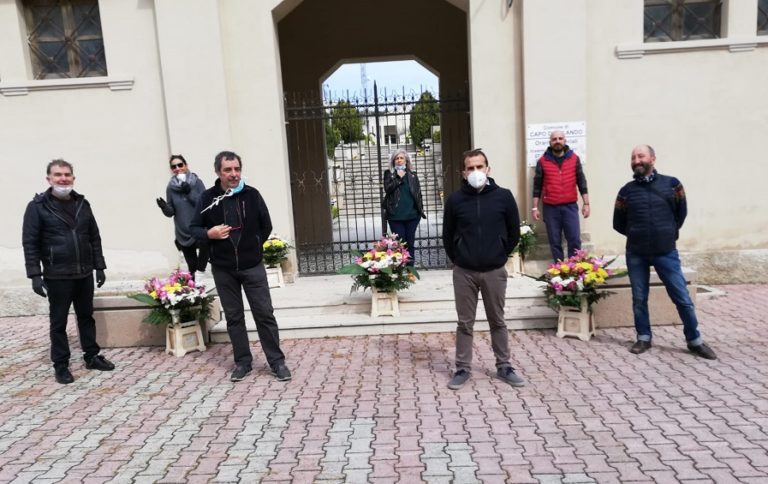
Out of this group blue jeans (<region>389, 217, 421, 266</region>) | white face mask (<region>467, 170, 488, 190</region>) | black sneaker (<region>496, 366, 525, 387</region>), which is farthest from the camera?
blue jeans (<region>389, 217, 421, 266</region>)

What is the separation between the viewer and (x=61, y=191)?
499 centimetres

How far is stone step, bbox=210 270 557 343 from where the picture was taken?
19.9 feet

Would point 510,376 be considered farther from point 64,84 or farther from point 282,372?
point 64,84

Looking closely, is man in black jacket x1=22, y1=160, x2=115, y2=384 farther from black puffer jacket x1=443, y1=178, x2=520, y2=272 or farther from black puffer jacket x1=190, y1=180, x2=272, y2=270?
black puffer jacket x1=443, y1=178, x2=520, y2=272

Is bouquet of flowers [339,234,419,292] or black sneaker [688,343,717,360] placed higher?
bouquet of flowers [339,234,419,292]

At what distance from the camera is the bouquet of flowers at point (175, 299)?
561 cm

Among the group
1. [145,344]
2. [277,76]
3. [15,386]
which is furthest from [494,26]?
[15,386]

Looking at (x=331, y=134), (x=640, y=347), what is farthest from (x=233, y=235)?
(x=331, y=134)

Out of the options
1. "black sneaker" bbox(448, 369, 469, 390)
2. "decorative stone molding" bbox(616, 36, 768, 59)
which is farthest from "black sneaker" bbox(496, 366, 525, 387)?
"decorative stone molding" bbox(616, 36, 768, 59)

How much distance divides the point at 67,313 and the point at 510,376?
4.08 m

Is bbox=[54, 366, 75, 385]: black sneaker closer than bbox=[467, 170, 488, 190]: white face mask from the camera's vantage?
No

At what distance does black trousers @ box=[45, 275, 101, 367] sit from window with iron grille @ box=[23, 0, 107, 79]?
4.02 metres

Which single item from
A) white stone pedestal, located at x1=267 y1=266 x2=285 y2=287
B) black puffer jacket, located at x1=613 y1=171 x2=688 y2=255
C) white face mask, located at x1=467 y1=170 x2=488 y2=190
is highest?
white face mask, located at x1=467 y1=170 x2=488 y2=190

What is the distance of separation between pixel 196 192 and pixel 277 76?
2.19 meters
